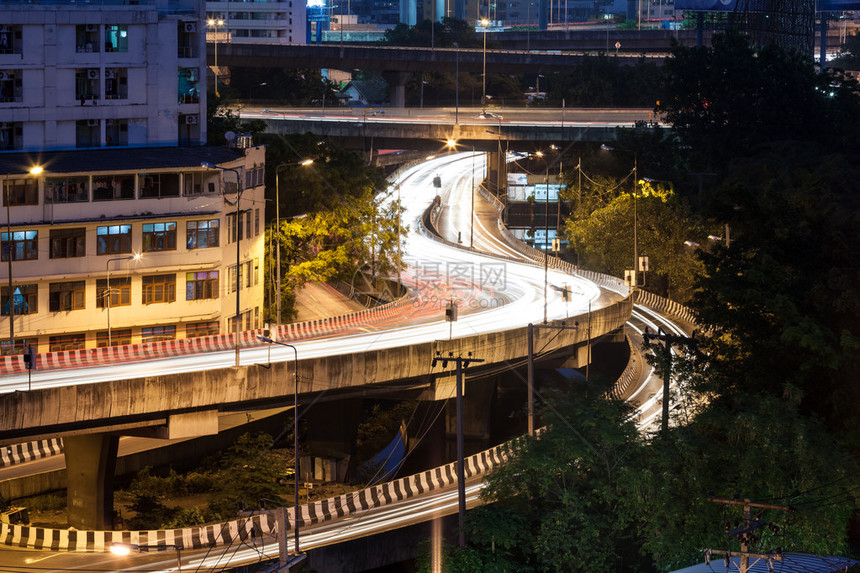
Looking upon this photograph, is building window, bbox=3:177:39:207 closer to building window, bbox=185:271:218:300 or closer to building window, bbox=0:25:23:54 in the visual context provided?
building window, bbox=185:271:218:300

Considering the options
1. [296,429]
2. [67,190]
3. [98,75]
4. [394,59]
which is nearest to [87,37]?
[98,75]

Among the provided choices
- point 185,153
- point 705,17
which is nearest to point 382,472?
point 185,153

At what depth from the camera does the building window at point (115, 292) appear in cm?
6256

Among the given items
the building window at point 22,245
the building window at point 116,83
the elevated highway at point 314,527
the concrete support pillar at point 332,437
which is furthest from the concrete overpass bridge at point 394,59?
→ the elevated highway at point 314,527

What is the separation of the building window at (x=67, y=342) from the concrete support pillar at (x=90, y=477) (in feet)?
32.0

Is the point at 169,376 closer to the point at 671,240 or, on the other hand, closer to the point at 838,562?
the point at 838,562

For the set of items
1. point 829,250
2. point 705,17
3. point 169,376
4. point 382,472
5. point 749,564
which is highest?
point 705,17

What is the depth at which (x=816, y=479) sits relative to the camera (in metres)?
42.5

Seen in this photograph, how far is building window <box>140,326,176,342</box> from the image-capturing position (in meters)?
64.0

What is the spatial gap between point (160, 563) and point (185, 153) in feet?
97.2

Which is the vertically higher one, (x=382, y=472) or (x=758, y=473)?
(x=758, y=473)

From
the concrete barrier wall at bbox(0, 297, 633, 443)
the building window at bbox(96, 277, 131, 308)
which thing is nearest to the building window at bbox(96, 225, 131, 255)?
the building window at bbox(96, 277, 131, 308)

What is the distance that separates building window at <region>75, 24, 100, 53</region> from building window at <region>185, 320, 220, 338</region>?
1619 cm

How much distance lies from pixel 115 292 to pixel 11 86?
13837 millimetres
